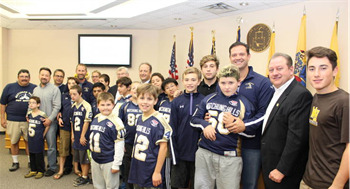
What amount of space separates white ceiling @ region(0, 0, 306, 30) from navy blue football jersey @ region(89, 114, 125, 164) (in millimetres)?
3222

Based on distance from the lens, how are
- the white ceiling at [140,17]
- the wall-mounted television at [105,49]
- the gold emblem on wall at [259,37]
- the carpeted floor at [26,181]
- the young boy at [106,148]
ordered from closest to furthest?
the young boy at [106,148] → the carpeted floor at [26,181] → the white ceiling at [140,17] → the gold emblem on wall at [259,37] → the wall-mounted television at [105,49]

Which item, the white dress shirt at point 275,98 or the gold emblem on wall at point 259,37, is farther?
the gold emblem on wall at point 259,37

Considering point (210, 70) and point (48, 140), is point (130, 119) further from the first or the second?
point (48, 140)

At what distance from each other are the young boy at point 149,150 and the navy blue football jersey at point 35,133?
92.6 inches

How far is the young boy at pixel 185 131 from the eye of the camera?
249 cm

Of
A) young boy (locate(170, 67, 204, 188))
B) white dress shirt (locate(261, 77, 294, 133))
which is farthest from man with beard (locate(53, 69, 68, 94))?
white dress shirt (locate(261, 77, 294, 133))

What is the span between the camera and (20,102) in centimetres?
412

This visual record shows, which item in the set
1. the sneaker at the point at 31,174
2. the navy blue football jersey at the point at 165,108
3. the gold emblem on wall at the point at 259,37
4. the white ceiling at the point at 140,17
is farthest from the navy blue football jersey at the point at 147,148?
the gold emblem on wall at the point at 259,37

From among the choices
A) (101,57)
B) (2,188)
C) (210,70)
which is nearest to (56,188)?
(2,188)

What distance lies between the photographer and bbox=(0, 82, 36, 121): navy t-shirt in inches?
162

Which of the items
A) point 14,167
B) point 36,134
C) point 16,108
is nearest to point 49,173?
point 36,134

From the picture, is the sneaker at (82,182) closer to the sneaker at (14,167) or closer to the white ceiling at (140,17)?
the sneaker at (14,167)

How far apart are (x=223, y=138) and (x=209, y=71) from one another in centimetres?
85

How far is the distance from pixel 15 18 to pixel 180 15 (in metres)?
4.41
